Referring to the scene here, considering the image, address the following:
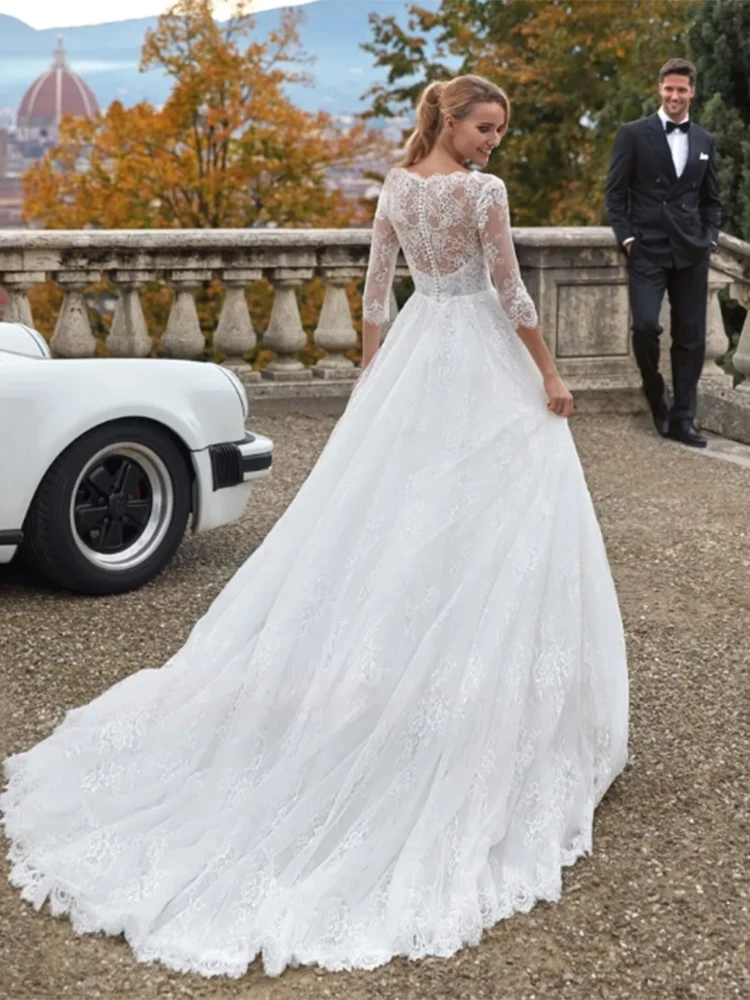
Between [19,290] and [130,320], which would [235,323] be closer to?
[130,320]

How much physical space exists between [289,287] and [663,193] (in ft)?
7.50

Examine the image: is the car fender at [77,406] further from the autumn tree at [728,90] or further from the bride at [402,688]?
the autumn tree at [728,90]

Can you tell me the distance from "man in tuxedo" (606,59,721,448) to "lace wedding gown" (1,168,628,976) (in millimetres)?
4773

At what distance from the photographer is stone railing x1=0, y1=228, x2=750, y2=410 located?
8836mm

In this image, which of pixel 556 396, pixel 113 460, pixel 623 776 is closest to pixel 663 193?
pixel 113 460

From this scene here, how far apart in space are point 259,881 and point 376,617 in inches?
29.3

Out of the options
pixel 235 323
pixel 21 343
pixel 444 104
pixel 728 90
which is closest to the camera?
pixel 444 104

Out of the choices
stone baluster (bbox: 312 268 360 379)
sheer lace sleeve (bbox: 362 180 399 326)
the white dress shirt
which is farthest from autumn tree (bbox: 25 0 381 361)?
sheer lace sleeve (bbox: 362 180 399 326)

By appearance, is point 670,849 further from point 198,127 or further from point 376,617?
point 198,127

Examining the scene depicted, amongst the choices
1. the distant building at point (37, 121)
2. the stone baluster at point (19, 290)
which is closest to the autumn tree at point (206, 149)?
the distant building at point (37, 121)

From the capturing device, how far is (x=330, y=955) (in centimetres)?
321

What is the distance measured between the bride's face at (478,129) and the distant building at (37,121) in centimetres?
2159

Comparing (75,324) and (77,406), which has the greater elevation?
(77,406)

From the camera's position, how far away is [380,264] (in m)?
4.29
